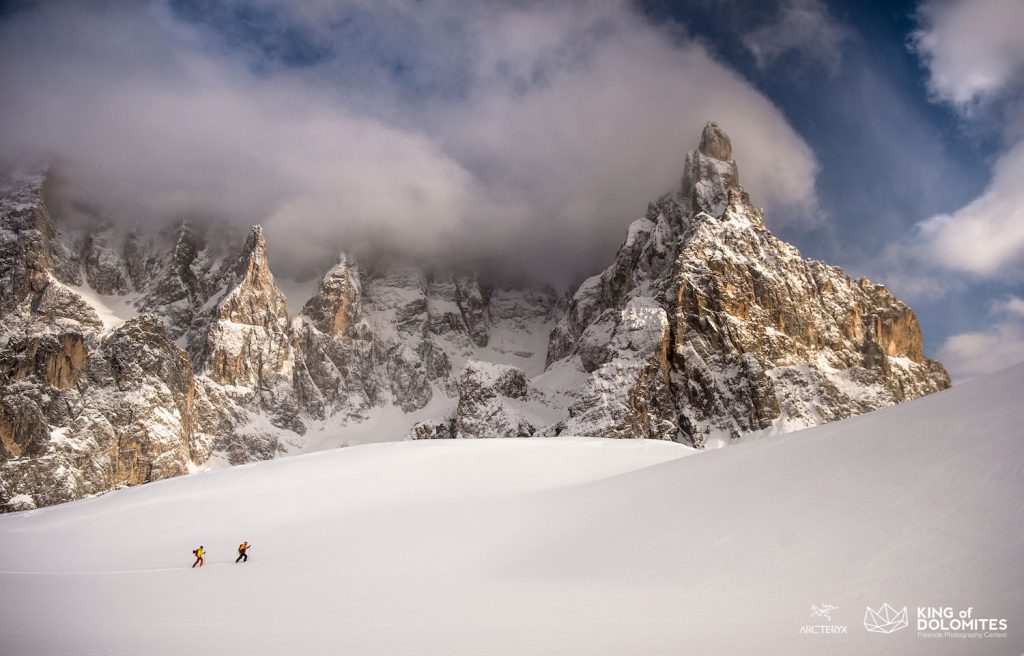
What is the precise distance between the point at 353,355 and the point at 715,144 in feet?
400

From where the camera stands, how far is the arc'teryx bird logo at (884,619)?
25.8 ft

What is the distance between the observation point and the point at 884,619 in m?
8.14

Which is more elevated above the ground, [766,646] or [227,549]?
[227,549]

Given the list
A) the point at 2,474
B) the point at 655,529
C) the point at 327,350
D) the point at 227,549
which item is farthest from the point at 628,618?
the point at 327,350

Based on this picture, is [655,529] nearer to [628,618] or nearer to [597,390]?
[628,618]

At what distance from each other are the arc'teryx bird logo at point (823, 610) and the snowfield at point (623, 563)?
13 cm

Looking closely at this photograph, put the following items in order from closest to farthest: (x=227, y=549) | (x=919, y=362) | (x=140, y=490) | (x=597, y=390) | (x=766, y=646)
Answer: (x=766, y=646)
(x=227, y=549)
(x=140, y=490)
(x=597, y=390)
(x=919, y=362)

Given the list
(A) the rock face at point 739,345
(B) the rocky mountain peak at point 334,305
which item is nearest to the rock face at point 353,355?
(A) the rock face at point 739,345

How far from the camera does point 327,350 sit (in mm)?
183375

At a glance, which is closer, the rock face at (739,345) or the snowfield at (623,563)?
the snowfield at (623,563)

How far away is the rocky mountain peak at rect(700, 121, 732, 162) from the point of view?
163 meters

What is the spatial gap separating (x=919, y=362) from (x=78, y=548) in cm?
15856

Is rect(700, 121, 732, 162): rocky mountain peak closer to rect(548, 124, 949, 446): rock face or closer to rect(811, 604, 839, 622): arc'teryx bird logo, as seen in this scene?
rect(548, 124, 949, 446): rock face

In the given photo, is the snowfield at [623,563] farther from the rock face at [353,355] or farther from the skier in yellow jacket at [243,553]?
the rock face at [353,355]
